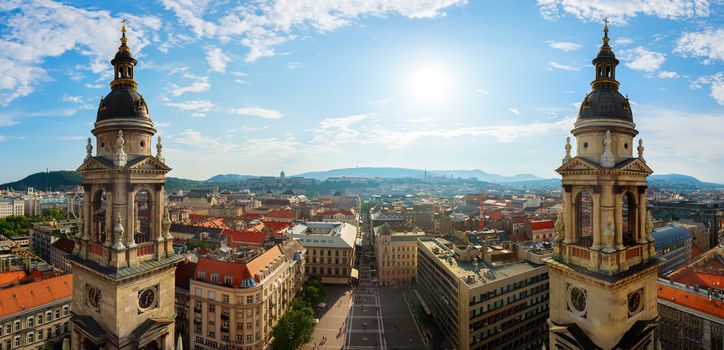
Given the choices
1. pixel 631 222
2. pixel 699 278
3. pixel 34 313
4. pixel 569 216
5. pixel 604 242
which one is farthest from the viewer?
pixel 699 278

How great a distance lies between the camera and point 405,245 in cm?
10038

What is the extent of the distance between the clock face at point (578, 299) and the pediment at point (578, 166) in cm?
726

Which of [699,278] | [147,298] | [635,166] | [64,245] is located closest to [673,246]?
[699,278]

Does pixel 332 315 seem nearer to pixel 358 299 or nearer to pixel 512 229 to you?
pixel 358 299

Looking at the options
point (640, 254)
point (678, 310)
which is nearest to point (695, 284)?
point (678, 310)

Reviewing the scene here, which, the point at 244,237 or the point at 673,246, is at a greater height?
the point at 244,237

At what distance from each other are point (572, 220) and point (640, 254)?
430 cm

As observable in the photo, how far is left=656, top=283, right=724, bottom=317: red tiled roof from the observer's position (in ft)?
185

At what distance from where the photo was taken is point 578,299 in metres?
24.7

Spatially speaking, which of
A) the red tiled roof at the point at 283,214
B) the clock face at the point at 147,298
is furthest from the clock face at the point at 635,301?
the red tiled roof at the point at 283,214

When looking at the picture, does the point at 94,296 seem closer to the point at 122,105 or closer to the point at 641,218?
the point at 122,105

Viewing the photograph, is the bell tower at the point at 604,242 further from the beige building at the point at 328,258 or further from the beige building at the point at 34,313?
the beige building at the point at 328,258

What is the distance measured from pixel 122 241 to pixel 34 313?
52.5 meters

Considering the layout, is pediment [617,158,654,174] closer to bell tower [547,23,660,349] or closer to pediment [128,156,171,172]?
bell tower [547,23,660,349]
